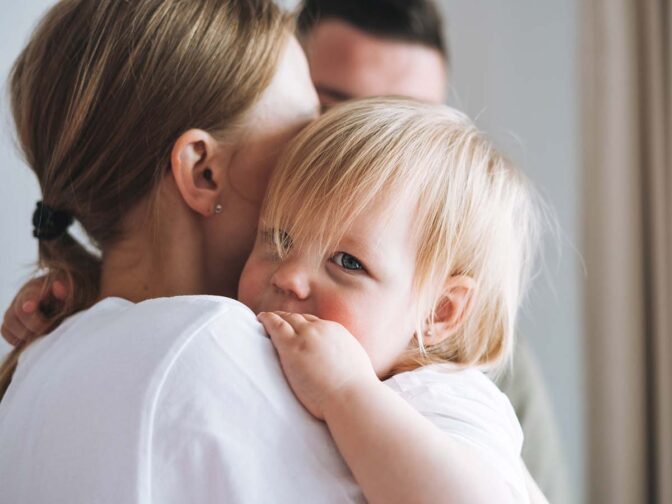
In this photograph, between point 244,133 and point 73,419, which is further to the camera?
point 244,133

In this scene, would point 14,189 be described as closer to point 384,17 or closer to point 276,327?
point 276,327

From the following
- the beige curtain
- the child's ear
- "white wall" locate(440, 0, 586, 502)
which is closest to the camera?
the child's ear

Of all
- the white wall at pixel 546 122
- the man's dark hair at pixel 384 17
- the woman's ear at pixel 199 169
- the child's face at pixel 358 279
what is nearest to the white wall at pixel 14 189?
the woman's ear at pixel 199 169

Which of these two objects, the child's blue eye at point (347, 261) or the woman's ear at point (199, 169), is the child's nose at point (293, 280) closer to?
the child's blue eye at point (347, 261)

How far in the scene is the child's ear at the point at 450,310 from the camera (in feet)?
3.56

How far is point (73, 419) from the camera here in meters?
0.80

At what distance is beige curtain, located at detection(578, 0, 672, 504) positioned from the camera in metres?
1.98

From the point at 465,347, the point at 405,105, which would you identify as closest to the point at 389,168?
the point at 405,105

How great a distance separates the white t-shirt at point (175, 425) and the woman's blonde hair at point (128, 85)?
30cm

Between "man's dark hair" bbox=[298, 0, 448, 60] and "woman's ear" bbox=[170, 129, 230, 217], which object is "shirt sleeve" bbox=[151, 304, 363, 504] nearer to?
"woman's ear" bbox=[170, 129, 230, 217]

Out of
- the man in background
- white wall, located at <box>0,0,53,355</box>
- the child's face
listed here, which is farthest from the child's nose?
the man in background

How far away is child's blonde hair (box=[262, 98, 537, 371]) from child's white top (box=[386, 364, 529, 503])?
0.37 ft

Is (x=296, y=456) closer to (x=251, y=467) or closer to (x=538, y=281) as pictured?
(x=251, y=467)

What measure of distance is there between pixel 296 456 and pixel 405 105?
57 centimetres
